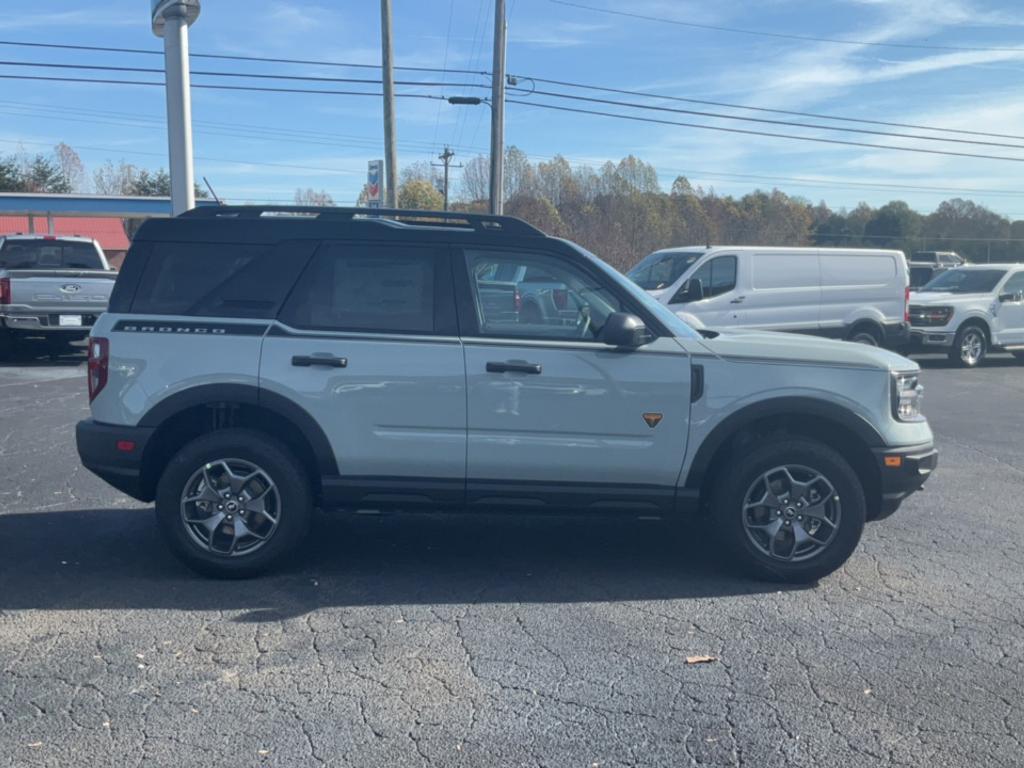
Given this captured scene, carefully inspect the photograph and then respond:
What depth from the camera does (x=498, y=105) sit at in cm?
2503

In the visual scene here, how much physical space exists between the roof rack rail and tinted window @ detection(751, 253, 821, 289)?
34.1ft

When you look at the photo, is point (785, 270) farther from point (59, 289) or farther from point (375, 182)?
point (375, 182)

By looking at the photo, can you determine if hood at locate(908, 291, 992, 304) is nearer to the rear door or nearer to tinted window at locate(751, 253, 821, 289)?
tinted window at locate(751, 253, 821, 289)

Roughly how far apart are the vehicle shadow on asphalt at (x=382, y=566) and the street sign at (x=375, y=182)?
1915cm

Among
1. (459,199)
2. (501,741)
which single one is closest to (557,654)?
(501,741)

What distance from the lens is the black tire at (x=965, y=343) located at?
17.8 meters

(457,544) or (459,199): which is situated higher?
(459,199)

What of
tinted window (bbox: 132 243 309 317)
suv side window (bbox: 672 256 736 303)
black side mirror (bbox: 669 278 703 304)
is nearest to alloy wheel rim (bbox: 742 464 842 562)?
tinted window (bbox: 132 243 309 317)

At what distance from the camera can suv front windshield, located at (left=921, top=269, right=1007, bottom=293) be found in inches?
721

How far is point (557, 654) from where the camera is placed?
4.62m

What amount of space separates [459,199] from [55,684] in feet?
199

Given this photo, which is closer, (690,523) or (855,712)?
(855,712)

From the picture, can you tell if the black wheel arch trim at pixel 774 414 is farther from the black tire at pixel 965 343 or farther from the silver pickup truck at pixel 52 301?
the black tire at pixel 965 343

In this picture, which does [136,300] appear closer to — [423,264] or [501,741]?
[423,264]
